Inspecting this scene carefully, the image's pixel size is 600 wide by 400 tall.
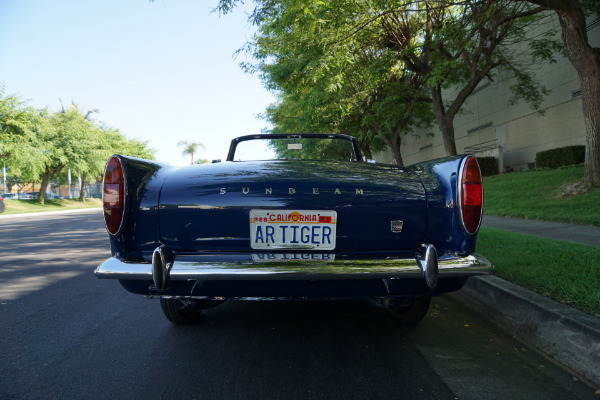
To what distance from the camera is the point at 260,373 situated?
7.05 feet

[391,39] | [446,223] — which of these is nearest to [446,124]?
[391,39]

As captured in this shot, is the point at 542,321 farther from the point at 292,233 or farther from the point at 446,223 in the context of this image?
the point at 292,233

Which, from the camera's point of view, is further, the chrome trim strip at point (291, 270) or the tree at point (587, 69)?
the tree at point (587, 69)

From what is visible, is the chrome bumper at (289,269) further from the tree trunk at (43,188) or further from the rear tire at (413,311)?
the tree trunk at (43,188)

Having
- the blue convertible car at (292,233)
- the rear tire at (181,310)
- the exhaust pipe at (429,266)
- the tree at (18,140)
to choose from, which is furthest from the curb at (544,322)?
the tree at (18,140)

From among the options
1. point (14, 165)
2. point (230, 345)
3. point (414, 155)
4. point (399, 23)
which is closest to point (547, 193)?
point (399, 23)

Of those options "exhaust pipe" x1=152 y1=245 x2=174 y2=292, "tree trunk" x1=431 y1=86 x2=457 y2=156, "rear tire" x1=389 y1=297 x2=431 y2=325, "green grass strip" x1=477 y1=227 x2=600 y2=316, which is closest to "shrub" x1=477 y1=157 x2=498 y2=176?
→ "tree trunk" x1=431 y1=86 x2=457 y2=156

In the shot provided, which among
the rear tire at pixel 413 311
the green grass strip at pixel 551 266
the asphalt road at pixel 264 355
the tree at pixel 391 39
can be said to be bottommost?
the asphalt road at pixel 264 355

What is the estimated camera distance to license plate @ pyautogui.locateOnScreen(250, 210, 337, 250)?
2.22 m

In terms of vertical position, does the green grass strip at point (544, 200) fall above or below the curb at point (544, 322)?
above

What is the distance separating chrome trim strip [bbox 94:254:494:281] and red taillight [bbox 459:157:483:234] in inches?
10.4

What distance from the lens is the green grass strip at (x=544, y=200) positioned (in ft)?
23.4

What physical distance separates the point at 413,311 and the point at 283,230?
123 centimetres

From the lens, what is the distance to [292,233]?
2.23 m
